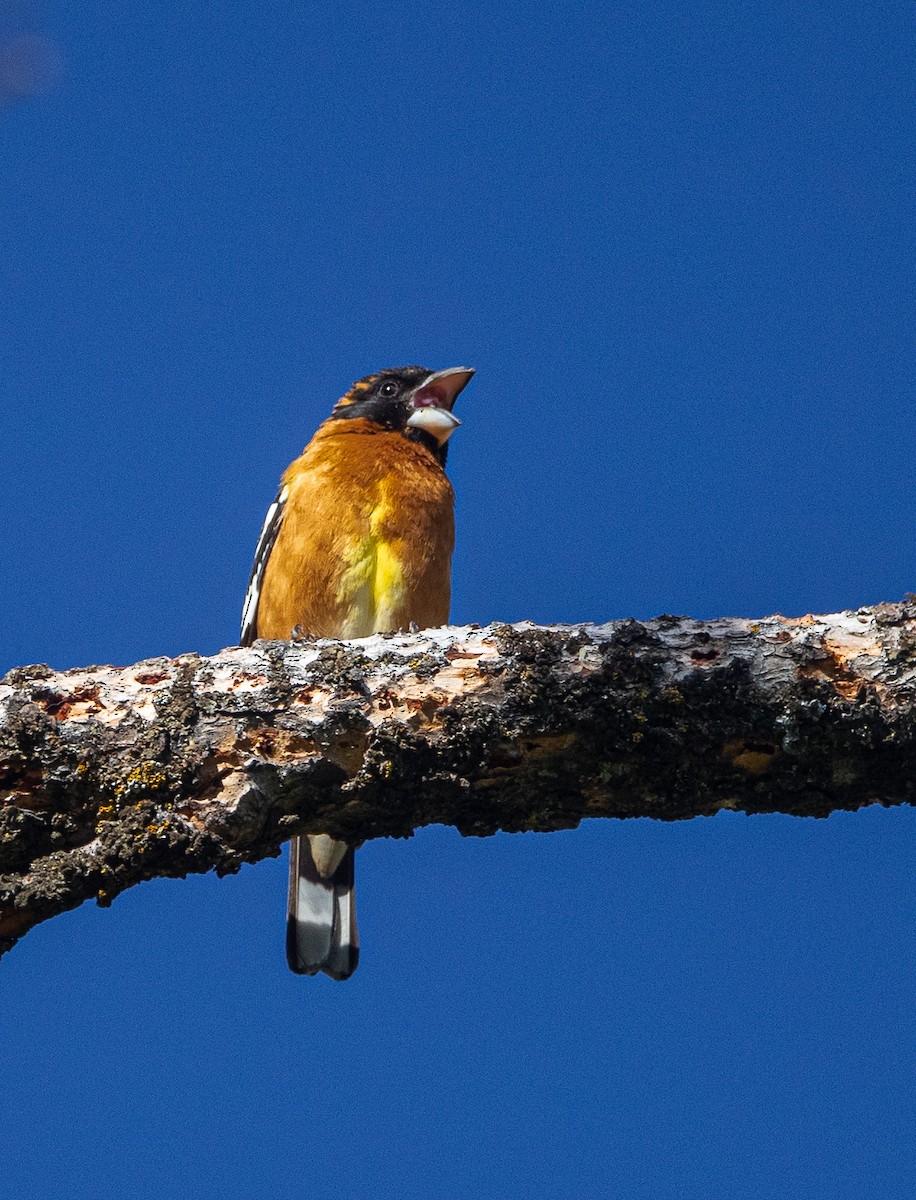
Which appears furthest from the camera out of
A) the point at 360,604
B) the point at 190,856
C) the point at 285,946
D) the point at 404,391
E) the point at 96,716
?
the point at 404,391

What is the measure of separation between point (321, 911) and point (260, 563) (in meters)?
2.19

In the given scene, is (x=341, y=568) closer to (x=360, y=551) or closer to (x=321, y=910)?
(x=360, y=551)

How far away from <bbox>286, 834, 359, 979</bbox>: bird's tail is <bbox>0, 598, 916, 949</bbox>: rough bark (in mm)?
2700

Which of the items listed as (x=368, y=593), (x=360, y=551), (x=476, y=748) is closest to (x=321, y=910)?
(x=368, y=593)

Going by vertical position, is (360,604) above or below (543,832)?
above

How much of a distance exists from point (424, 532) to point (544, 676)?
341 centimetres

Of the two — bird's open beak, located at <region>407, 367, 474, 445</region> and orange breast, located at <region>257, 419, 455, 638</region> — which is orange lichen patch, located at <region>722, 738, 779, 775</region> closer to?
orange breast, located at <region>257, 419, 455, 638</region>

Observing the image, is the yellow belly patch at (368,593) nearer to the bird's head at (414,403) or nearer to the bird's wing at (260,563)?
the bird's wing at (260,563)

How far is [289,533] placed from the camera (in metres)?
7.55

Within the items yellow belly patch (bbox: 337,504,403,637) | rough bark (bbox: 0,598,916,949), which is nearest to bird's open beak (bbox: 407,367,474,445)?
yellow belly patch (bbox: 337,504,403,637)

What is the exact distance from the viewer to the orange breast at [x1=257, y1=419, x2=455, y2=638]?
24.0ft

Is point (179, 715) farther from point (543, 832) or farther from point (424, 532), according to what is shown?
point (424, 532)

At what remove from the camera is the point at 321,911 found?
6.89 m

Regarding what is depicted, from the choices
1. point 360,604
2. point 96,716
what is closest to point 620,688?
point 96,716
